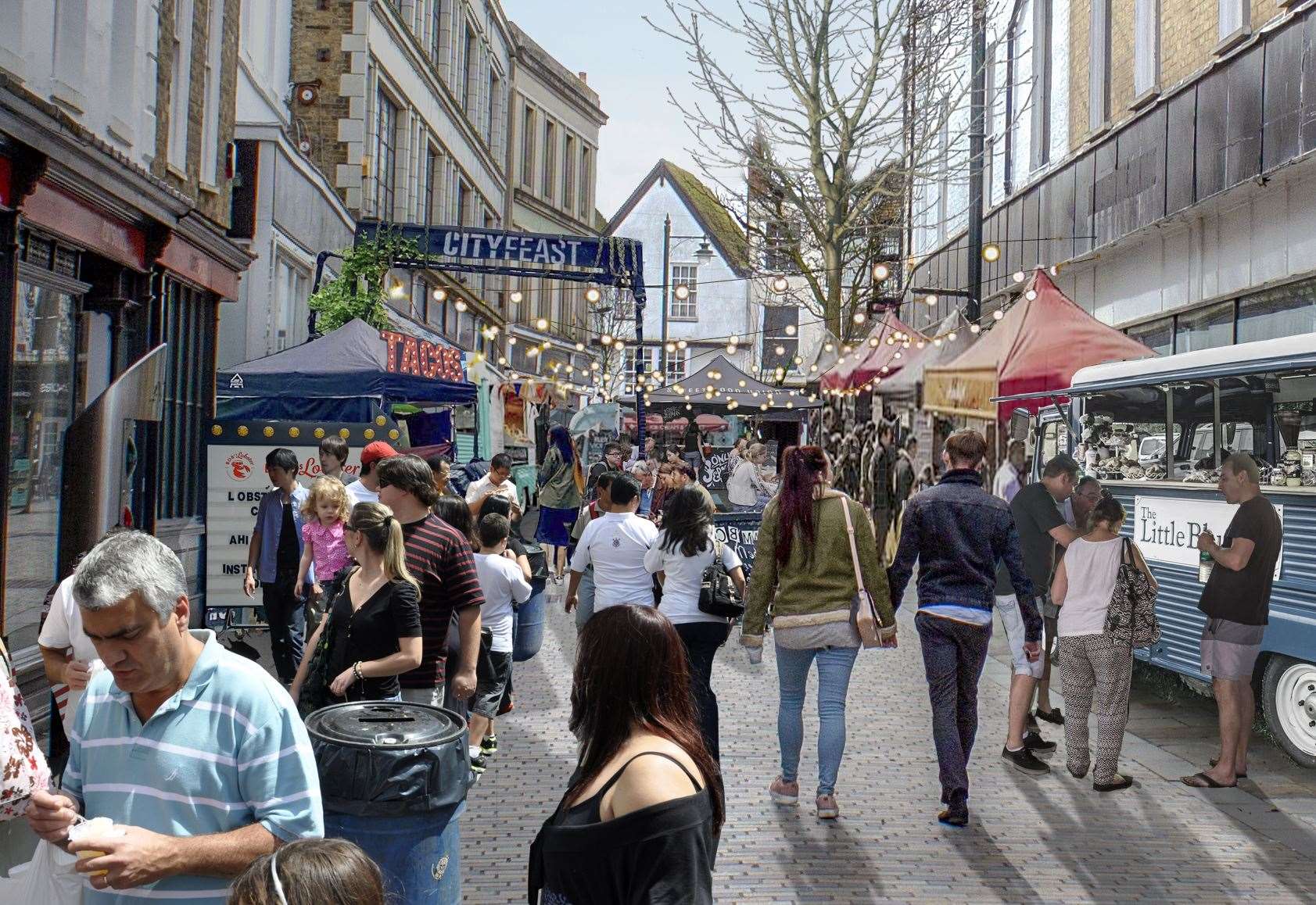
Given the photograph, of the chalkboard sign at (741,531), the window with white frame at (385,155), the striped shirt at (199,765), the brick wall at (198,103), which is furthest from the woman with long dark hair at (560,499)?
the striped shirt at (199,765)

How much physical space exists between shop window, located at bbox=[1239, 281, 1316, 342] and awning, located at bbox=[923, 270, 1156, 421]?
2.77 metres

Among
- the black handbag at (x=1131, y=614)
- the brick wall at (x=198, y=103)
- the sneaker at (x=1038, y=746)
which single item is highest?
the brick wall at (x=198, y=103)

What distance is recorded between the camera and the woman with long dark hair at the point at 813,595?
6.45 m

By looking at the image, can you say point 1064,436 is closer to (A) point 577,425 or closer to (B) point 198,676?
(B) point 198,676

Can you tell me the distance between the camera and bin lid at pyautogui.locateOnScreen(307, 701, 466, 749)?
417 centimetres

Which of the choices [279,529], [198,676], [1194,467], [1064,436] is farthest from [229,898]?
[1064,436]

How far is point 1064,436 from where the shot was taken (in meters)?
12.0

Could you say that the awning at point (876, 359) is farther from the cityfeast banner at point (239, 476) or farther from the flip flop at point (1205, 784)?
the flip flop at point (1205, 784)

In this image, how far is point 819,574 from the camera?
6500 mm

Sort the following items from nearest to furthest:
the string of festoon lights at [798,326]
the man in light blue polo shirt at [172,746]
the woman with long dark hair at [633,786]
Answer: the woman with long dark hair at [633,786], the man in light blue polo shirt at [172,746], the string of festoon lights at [798,326]

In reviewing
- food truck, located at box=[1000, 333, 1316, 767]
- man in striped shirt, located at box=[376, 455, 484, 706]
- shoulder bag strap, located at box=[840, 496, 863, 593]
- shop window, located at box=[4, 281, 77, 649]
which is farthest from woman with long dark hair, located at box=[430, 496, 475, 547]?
food truck, located at box=[1000, 333, 1316, 767]

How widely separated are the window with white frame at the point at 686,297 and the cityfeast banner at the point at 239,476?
49399 millimetres

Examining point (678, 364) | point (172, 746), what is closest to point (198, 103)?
point (172, 746)

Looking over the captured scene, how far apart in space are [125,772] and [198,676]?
0.82 ft
